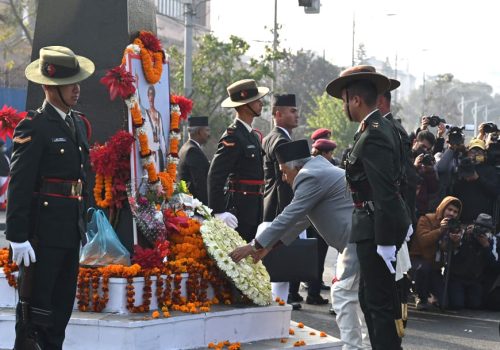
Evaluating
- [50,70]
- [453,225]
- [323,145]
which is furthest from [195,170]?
[50,70]

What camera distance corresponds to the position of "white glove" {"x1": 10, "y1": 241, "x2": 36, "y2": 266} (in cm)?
626

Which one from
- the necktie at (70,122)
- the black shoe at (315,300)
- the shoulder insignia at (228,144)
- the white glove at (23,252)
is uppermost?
the necktie at (70,122)

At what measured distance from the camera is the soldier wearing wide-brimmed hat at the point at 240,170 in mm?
9445

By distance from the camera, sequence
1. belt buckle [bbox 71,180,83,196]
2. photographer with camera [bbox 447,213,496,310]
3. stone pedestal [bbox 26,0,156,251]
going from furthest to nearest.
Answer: photographer with camera [bbox 447,213,496,310]
stone pedestal [bbox 26,0,156,251]
belt buckle [bbox 71,180,83,196]

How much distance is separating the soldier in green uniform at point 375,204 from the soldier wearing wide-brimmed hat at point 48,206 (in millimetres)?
1804

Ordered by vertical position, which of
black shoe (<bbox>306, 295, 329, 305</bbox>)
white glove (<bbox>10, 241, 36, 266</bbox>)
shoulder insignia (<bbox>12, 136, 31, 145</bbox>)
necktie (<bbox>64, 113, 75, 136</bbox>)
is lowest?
black shoe (<bbox>306, 295, 329, 305</bbox>)

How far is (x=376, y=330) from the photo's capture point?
6348mm

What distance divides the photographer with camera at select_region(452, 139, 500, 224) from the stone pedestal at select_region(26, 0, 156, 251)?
507 cm

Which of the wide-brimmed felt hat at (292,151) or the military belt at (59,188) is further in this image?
the wide-brimmed felt hat at (292,151)

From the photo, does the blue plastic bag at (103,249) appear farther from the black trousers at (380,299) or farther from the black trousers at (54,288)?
the black trousers at (380,299)

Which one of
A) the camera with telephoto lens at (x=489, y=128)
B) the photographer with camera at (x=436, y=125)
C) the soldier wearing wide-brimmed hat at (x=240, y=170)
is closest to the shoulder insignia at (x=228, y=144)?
the soldier wearing wide-brimmed hat at (x=240, y=170)

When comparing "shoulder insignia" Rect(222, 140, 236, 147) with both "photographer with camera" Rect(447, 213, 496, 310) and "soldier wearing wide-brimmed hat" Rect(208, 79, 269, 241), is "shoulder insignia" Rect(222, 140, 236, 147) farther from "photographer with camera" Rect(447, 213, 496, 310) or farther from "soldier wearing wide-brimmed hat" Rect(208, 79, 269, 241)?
"photographer with camera" Rect(447, 213, 496, 310)

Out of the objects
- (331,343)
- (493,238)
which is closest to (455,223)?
(493,238)

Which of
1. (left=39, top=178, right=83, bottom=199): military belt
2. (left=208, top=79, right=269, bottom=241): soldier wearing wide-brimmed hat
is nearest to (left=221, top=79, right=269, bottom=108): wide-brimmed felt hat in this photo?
(left=208, top=79, right=269, bottom=241): soldier wearing wide-brimmed hat
